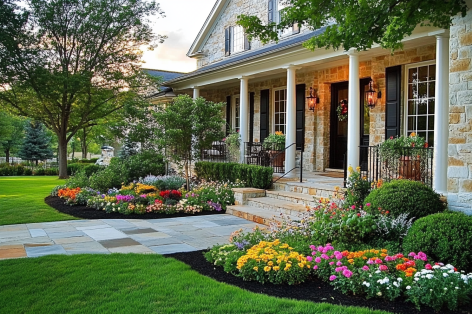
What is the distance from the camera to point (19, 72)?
1591 centimetres

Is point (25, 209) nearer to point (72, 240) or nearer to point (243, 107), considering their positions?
Answer: point (72, 240)

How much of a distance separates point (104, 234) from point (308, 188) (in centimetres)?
439

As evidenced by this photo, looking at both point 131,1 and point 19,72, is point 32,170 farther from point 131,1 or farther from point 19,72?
point 131,1

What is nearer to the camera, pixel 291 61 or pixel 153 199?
pixel 153 199

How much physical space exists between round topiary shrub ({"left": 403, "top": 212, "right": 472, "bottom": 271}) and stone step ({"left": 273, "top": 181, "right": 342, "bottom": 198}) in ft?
10.1

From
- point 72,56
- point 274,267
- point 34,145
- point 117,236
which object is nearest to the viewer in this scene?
point 274,267

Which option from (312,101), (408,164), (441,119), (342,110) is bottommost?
(408,164)

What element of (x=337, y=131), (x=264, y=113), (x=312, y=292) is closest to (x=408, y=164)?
(x=312, y=292)

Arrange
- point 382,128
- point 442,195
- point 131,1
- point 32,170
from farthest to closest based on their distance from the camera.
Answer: point 32,170 < point 131,1 < point 382,128 < point 442,195

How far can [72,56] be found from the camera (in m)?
17.4

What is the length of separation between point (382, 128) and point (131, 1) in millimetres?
12375

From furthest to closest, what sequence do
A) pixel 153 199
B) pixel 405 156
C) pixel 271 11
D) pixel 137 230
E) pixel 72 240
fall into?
pixel 271 11
pixel 153 199
pixel 405 156
pixel 137 230
pixel 72 240

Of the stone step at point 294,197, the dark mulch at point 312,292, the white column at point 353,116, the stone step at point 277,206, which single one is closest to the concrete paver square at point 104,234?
the dark mulch at point 312,292

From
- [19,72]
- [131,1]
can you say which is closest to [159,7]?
[131,1]
